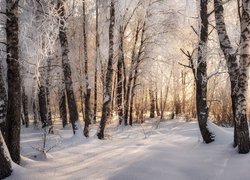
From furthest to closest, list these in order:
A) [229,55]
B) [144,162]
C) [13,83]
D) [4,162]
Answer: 1. [229,55]
2. [144,162]
3. [13,83]
4. [4,162]

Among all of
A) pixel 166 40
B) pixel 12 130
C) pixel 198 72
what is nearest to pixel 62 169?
pixel 12 130

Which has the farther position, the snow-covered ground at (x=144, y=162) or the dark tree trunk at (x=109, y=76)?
the dark tree trunk at (x=109, y=76)

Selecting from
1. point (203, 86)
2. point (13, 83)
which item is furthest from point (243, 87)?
point (13, 83)

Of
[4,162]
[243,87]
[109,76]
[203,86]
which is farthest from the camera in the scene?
[109,76]

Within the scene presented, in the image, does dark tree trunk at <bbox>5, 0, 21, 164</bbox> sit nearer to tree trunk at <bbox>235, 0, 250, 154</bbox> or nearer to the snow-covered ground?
the snow-covered ground

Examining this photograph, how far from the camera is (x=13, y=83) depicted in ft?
26.1

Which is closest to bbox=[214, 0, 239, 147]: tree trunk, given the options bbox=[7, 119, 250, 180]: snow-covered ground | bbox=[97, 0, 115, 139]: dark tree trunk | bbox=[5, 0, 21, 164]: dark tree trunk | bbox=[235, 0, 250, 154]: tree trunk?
bbox=[235, 0, 250, 154]: tree trunk

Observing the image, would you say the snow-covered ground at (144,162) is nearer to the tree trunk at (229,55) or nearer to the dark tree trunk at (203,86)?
the dark tree trunk at (203,86)

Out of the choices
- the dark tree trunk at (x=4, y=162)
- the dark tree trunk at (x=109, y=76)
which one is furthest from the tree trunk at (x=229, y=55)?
the dark tree trunk at (x=4, y=162)

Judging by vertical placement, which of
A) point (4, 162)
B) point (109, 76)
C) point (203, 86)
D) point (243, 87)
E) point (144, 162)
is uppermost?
point (109, 76)

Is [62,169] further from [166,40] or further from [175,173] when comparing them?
[166,40]

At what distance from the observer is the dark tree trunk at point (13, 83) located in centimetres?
783

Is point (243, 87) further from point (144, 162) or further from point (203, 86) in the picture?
point (144, 162)

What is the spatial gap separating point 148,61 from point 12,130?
47.1 ft
